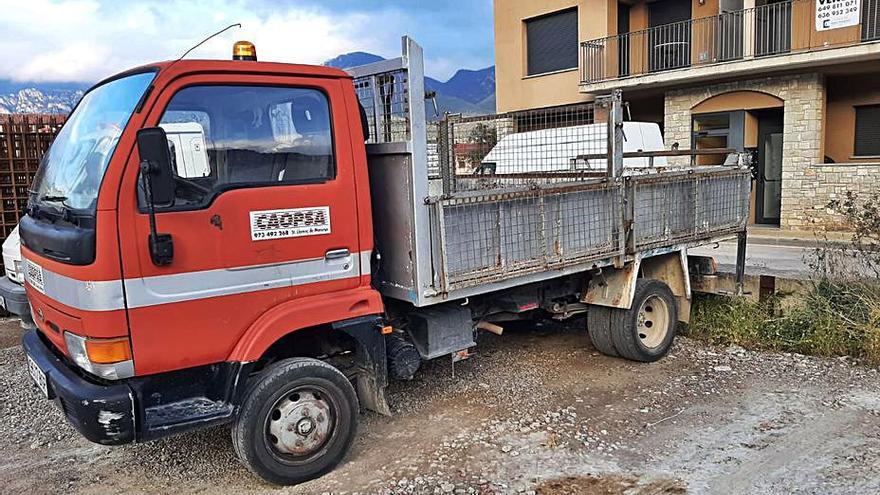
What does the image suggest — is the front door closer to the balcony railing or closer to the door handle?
the balcony railing

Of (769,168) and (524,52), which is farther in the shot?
(524,52)

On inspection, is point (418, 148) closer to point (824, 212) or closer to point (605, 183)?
point (605, 183)

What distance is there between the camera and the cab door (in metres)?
3.62

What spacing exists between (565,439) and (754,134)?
13.1m

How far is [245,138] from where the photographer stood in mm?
3879

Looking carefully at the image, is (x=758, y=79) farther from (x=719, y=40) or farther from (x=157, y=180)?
(x=157, y=180)

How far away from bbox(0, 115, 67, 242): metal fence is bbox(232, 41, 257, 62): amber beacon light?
7.48 meters

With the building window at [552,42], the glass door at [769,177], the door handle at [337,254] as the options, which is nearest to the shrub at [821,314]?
the door handle at [337,254]

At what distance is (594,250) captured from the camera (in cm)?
572

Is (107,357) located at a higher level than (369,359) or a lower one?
higher

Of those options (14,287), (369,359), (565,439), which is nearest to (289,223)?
(369,359)

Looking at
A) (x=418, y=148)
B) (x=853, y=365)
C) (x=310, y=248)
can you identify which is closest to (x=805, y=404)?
(x=853, y=365)

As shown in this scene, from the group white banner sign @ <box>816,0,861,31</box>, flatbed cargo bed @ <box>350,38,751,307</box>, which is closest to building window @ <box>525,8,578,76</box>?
white banner sign @ <box>816,0,861,31</box>

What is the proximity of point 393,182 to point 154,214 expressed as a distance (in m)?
1.57
